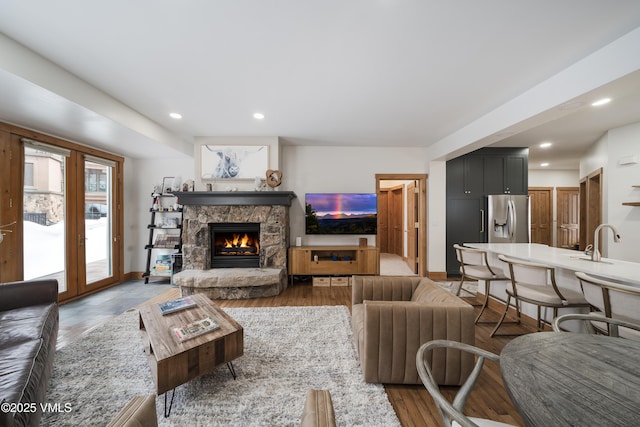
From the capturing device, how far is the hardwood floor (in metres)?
1.60

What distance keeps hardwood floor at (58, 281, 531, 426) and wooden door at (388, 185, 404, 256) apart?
3.31 meters

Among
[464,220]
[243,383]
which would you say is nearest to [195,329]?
[243,383]

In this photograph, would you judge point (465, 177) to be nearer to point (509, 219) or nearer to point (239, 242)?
point (509, 219)

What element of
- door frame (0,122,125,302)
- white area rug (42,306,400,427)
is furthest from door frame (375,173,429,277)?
door frame (0,122,125,302)

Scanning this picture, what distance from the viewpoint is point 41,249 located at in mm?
3359

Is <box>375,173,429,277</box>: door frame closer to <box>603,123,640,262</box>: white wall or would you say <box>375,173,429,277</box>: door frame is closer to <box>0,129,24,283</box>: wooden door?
<box>603,123,640,262</box>: white wall

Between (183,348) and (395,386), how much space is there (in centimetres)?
156

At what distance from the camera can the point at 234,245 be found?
443 centimetres

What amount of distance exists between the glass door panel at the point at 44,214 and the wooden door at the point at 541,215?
34.6 ft

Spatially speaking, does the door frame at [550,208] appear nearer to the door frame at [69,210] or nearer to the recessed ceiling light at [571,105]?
the recessed ceiling light at [571,105]

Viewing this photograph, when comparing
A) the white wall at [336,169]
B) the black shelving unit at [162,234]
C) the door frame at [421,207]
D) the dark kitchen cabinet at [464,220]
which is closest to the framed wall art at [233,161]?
the white wall at [336,169]

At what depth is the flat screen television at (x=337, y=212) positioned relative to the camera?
4570mm

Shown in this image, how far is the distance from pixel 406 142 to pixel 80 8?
4.33 meters

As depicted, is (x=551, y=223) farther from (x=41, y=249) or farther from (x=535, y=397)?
(x=41, y=249)
